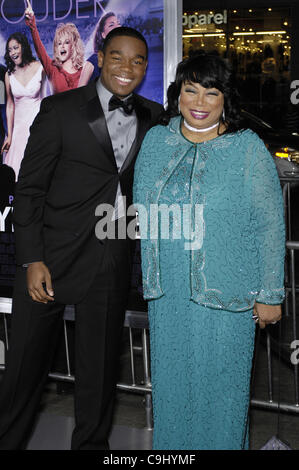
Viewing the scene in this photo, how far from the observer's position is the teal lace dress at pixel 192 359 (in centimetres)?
296

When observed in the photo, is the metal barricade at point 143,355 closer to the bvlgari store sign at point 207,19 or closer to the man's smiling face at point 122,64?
the man's smiling face at point 122,64

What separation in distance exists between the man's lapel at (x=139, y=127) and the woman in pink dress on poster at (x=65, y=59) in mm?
674

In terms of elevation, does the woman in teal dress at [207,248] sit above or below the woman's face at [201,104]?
below

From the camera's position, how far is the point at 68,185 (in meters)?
3.15

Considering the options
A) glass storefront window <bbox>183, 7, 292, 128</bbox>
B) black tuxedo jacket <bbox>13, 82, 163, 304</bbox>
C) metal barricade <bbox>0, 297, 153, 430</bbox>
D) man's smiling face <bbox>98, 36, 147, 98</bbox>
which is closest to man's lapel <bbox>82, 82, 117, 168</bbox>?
black tuxedo jacket <bbox>13, 82, 163, 304</bbox>

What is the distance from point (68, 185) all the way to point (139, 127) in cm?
40

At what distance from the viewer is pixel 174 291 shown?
300 centimetres

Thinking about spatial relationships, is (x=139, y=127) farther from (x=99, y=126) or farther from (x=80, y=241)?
(x=80, y=241)

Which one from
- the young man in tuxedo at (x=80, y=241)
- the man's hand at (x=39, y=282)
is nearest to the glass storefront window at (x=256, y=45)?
the young man in tuxedo at (x=80, y=241)

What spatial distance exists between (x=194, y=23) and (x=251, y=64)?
177 cm

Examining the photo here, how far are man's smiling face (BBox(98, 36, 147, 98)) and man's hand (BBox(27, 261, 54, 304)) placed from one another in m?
0.80

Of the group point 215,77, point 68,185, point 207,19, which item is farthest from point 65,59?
point 207,19
